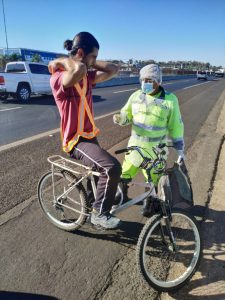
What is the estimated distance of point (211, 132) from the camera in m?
10.4

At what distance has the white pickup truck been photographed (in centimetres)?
1627

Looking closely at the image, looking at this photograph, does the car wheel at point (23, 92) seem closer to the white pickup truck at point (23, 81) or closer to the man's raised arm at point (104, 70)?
the white pickup truck at point (23, 81)

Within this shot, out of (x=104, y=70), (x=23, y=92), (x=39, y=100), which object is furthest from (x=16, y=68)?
(x=104, y=70)

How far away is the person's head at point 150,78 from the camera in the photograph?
366 cm

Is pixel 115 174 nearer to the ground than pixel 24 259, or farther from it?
farther from it

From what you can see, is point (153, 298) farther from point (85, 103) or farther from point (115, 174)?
point (85, 103)

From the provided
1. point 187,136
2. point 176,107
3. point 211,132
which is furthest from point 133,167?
point 211,132

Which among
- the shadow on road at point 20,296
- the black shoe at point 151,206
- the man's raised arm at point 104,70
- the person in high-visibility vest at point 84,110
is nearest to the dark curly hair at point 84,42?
the person in high-visibility vest at point 84,110

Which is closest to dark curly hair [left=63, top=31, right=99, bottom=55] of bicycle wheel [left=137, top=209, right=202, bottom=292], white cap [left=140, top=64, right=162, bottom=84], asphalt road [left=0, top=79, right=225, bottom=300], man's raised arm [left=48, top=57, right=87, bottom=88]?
man's raised arm [left=48, top=57, right=87, bottom=88]

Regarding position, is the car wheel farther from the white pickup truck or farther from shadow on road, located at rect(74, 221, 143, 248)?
shadow on road, located at rect(74, 221, 143, 248)

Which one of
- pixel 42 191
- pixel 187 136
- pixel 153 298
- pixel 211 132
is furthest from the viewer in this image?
pixel 211 132

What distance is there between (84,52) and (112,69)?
59cm

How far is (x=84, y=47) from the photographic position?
123 inches

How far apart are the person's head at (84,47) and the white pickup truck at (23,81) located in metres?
14.0
